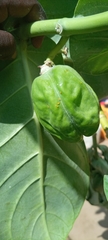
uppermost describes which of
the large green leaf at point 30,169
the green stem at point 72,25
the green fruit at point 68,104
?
the green stem at point 72,25

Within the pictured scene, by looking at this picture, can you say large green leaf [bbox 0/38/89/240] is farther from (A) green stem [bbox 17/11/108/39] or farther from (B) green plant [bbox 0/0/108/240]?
(A) green stem [bbox 17/11/108/39]

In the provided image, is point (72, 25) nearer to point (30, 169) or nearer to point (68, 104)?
point (68, 104)

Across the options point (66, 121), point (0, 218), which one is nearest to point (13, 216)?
point (0, 218)

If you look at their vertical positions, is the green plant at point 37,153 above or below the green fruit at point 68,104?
below

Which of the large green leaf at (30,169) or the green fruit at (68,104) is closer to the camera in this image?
the green fruit at (68,104)

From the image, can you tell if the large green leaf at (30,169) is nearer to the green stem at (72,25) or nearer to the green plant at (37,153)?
the green plant at (37,153)

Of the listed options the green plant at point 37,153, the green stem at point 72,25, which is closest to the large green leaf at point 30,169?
the green plant at point 37,153

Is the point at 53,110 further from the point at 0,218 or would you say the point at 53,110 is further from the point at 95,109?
the point at 0,218
